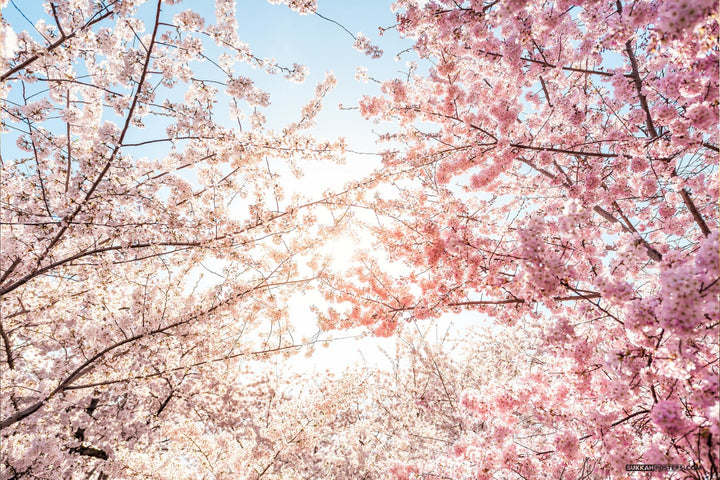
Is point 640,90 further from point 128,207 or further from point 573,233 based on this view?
point 128,207

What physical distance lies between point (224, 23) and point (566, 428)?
21.4ft

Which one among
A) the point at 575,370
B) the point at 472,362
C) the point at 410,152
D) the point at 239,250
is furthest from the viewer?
the point at 472,362

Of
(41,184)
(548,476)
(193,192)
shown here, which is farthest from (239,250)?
(548,476)

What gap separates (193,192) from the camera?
4.44 m

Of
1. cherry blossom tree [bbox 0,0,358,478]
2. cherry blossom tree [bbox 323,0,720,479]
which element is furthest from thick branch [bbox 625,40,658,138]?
cherry blossom tree [bbox 0,0,358,478]

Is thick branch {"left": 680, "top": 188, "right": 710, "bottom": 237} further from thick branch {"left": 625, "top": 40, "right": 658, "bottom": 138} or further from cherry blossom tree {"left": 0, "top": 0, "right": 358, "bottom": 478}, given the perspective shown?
cherry blossom tree {"left": 0, "top": 0, "right": 358, "bottom": 478}

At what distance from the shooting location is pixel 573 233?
12.1 ft

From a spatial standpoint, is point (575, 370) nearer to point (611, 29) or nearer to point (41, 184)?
point (611, 29)

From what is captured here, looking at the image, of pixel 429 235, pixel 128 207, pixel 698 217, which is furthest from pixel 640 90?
pixel 128 207

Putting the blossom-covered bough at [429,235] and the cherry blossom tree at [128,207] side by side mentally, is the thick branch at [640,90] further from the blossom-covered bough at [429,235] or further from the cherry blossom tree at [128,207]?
the cherry blossom tree at [128,207]

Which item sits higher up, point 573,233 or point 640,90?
point 640,90

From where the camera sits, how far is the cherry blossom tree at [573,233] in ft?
8.55

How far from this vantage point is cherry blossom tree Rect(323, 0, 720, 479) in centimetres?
261

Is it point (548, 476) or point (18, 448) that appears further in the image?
point (18, 448)
